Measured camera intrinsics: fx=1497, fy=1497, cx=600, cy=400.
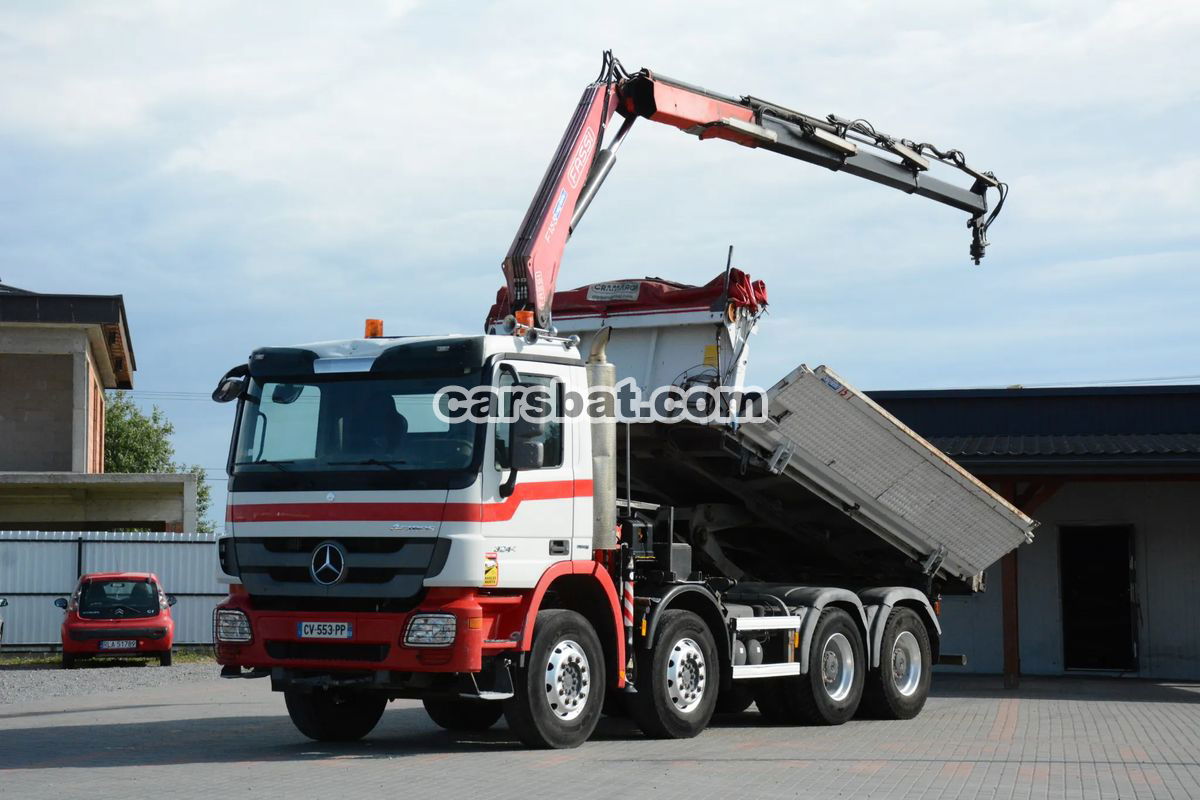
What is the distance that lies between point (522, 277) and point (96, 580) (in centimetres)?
1384

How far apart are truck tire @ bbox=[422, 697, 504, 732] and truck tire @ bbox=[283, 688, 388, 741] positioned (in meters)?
0.75

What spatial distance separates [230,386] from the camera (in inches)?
440

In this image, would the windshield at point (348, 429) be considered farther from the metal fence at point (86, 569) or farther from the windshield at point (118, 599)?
the metal fence at point (86, 569)

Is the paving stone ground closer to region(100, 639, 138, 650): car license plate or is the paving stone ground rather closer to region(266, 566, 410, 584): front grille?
region(266, 566, 410, 584): front grille

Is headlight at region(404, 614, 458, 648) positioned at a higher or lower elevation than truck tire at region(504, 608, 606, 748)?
higher

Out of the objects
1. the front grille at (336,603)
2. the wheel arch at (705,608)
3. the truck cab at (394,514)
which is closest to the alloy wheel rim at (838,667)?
the wheel arch at (705,608)

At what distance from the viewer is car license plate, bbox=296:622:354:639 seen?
10.5 meters

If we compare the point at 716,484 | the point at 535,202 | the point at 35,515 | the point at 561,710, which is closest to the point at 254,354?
the point at 535,202

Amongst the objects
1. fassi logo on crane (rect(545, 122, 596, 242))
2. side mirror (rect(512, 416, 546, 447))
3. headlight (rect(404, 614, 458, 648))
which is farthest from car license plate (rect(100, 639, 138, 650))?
side mirror (rect(512, 416, 546, 447))

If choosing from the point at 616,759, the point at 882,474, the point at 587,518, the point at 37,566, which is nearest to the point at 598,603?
the point at 587,518

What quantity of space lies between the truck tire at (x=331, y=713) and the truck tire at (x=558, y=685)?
1.64 m

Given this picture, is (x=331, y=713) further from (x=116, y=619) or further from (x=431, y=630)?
(x=116, y=619)

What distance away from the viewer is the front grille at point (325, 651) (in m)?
10.5

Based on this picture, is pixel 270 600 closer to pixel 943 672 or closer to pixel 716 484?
pixel 716 484
